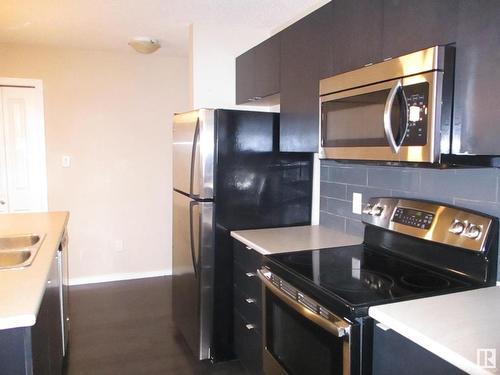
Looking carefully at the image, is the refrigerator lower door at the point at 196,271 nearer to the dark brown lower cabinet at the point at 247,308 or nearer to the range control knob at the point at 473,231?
the dark brown lower cabinet at the point at 247,308

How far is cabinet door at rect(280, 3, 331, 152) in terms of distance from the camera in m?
2.03

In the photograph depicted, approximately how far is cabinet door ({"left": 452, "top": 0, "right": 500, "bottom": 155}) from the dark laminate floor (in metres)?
1.93

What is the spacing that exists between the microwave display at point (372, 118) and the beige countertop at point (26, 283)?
134 centimetres

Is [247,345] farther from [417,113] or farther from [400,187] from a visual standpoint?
[417,113]

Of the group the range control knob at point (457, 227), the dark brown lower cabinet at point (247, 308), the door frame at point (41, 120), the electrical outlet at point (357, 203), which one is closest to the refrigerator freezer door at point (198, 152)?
the dark brown lower cabinet at point (247, 308)

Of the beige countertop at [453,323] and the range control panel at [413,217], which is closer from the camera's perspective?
the beige countertop at [453,323]

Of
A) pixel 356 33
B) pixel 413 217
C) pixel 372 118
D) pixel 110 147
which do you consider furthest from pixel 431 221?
pixel 110 147

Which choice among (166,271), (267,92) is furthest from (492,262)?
(166,271)

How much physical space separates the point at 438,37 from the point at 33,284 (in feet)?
5.52

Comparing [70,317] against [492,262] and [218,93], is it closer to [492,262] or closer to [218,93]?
[218,93]

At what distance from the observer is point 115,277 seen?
13.8 feet

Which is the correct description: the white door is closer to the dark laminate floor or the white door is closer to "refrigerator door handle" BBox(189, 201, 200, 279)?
the dark laminate floor

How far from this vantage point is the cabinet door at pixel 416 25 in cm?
133

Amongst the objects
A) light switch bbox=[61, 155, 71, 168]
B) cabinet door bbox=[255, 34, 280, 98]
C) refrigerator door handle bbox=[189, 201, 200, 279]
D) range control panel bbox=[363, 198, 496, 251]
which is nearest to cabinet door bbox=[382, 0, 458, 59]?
range control panel bbox=[363, 198, 496, 251]
